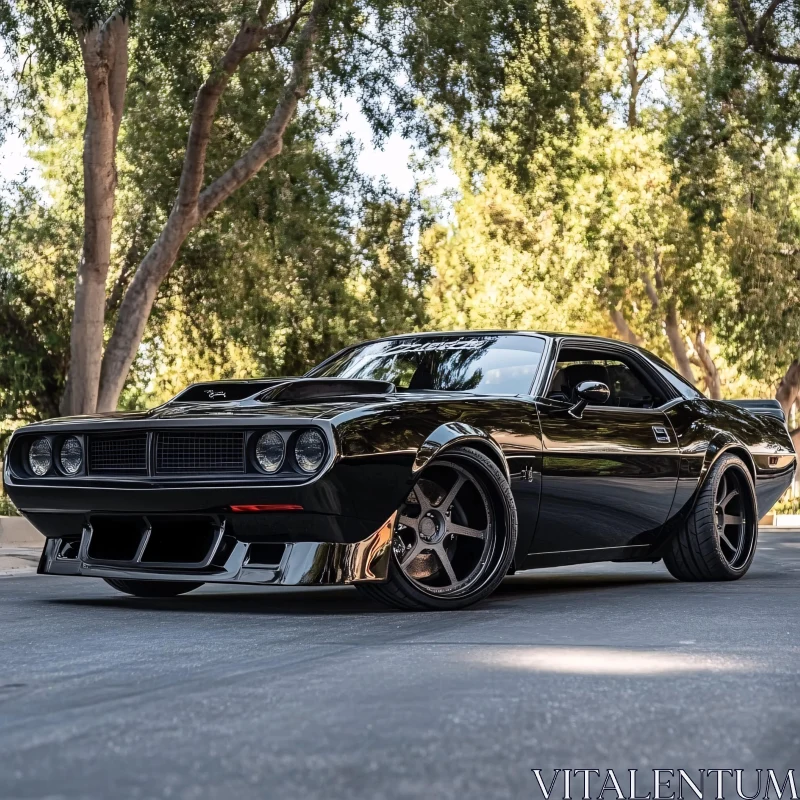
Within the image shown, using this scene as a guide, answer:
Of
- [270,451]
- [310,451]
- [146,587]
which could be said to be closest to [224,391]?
[146,587]

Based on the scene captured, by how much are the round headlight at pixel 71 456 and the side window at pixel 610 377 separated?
98.9 inches

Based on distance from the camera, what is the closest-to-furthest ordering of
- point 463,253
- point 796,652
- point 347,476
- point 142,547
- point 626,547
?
point 796,652 → point 347,476 → point 142,547 → point 626,547 → point 463,253

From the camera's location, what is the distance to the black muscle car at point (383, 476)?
21.3 ft

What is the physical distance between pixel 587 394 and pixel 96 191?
1074 cm

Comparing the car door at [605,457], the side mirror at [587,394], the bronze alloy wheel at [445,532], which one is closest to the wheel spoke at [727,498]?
the car door at [605,457]

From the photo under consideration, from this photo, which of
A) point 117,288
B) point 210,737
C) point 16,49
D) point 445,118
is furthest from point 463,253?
point 210,737

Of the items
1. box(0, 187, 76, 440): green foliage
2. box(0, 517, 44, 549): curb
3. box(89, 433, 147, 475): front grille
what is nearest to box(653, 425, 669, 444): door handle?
box(89, 433, 147, 475): front grille

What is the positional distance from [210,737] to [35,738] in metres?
0.42

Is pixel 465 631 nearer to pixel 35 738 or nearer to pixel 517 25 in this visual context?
pixel 35 738

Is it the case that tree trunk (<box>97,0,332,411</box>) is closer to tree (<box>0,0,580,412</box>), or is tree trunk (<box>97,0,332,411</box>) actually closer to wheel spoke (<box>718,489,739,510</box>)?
tree (<box>0,0,580,412</box>)

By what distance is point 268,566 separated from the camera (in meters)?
6.52

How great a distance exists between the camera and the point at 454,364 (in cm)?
805

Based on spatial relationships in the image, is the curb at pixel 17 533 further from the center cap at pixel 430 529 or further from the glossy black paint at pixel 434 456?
the center cap at pixel 430 529

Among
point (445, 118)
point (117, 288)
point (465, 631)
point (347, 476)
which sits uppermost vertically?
point (445, 118)
